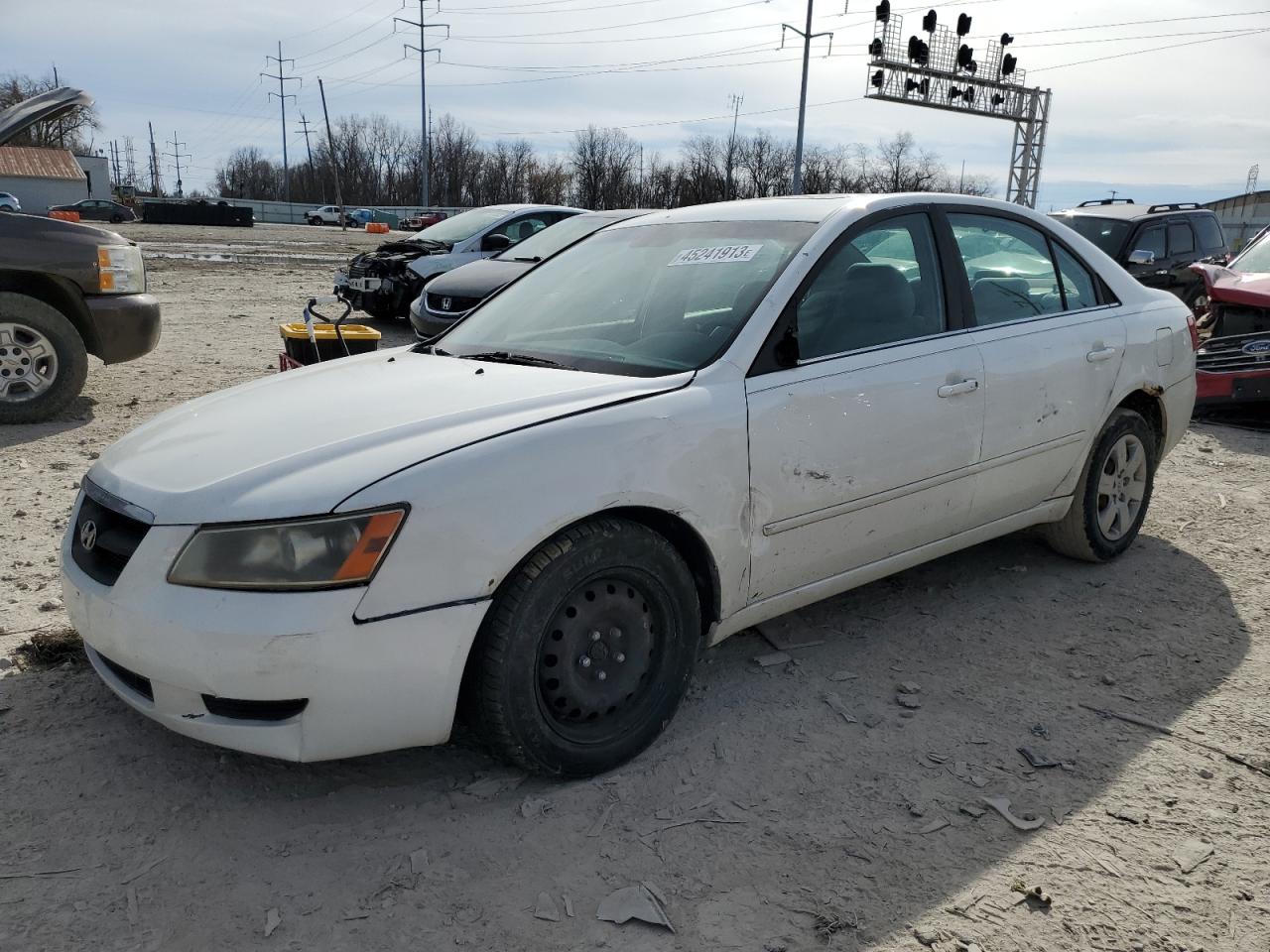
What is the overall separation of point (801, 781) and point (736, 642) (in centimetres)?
97

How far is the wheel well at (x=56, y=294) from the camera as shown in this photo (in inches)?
264

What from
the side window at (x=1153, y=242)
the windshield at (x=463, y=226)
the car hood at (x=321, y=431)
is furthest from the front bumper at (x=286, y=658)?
the side window at (x=1153, y=242)

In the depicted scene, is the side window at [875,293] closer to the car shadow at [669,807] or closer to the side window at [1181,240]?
the car shadow at [669,807]

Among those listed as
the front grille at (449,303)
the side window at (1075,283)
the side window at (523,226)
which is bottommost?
the front grille at (449,303)

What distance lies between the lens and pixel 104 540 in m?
2.66

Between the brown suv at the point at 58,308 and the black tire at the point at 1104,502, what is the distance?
6249 millimetres

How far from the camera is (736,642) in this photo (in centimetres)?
377

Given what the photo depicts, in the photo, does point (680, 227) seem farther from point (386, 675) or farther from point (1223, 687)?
point (1223, 687)

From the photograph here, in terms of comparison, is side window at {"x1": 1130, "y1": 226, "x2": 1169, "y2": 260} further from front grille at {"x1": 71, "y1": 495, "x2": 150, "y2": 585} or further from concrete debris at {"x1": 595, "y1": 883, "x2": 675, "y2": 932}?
front grille at {"x1": 71, "y1": 495, "x2": 150, "y2": 585}

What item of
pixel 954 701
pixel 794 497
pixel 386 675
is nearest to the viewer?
pixel 386 675

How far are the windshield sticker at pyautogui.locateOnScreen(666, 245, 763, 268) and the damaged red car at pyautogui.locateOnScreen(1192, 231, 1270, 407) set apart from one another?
5.28 meters

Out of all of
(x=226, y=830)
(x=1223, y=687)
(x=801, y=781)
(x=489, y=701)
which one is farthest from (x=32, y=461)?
(x=1223, y=687)

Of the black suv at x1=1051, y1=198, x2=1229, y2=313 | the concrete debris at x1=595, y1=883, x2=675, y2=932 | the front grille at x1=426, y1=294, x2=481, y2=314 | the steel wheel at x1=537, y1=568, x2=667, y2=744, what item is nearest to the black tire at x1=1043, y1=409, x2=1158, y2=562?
the steel wheel at x1=537, y1=568, x2=667, y2=744

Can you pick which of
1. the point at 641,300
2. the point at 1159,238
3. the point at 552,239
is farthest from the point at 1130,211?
the point at 641,300
